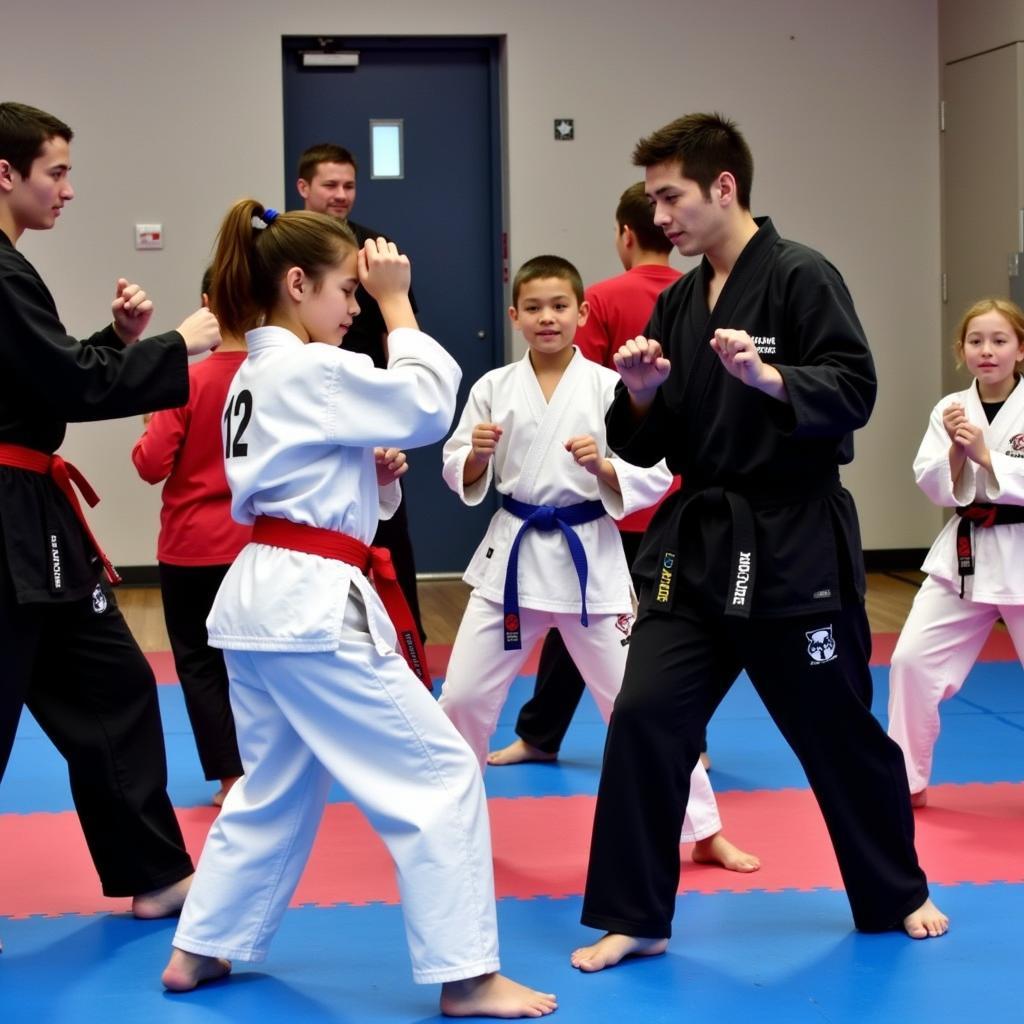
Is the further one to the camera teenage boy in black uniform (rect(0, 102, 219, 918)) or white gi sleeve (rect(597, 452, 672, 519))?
white gi sleeve (rect(597, 452, 672, 519))

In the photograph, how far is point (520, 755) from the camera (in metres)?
4.79

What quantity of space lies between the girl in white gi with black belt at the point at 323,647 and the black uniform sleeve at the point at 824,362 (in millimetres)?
644

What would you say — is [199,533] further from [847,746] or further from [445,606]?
[445,606]

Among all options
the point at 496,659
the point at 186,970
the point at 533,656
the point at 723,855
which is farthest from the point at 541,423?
the point at 533,656

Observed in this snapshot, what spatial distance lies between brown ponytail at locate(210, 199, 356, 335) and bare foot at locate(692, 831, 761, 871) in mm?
1670

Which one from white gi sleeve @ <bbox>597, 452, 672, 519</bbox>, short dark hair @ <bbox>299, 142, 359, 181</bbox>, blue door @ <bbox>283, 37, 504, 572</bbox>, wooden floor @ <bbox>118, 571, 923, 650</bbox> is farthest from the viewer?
blue door @ <bbox>283, 37, 504, 572</bbox>

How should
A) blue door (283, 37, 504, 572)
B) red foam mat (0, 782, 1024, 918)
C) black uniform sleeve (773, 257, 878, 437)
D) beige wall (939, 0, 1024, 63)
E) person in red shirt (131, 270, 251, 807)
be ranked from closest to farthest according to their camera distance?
black uniform sleeve (773, 257, 878, 437)
red foam mat (0, 782, 1024, 918)
person in red shirt (131, 270, 251, 807)
beige wall (939, 0, 1024, 63)
blue door (283, 37, 504, 572)

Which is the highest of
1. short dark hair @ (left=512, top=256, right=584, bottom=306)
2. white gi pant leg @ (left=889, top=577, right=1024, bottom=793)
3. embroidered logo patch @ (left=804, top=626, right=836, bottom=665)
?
short dark hair @ (left=512, top=256, right=584, bottom=306)

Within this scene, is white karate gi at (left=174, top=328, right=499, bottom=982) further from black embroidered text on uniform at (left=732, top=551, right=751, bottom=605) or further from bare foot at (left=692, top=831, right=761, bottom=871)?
bare foot at (left=692, top=831, right=761, bottom=871)

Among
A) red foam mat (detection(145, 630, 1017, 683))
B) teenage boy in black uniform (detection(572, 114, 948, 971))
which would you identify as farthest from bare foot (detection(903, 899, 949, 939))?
red foam mat (detection(145, 630, 1017, 683))

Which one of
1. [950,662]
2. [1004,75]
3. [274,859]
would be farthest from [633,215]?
[1004,75]

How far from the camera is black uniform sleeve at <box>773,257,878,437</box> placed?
289 centimetres

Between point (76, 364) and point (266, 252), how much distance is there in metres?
0.43

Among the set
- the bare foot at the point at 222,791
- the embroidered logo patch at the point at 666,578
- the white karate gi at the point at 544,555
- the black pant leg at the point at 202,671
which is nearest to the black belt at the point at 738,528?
the embroidered logo patch at the point at 666,578
